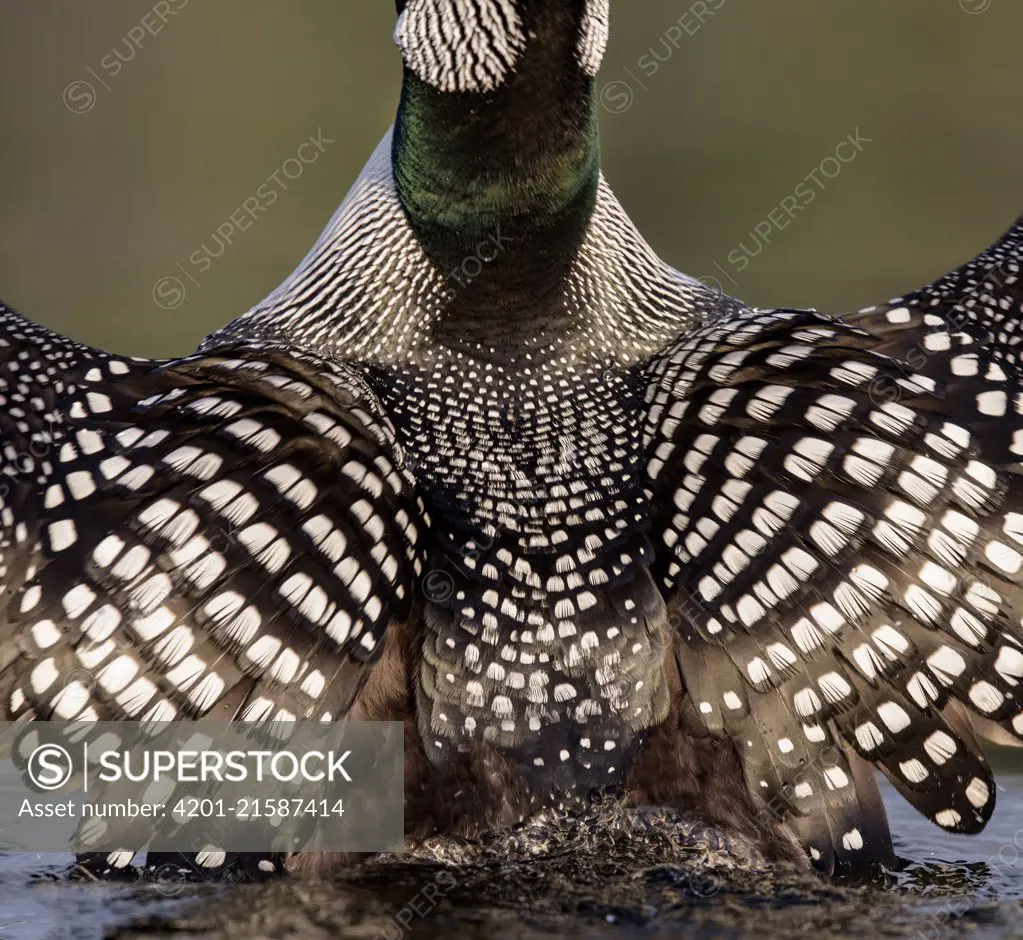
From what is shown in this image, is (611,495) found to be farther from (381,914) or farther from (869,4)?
(869,4)

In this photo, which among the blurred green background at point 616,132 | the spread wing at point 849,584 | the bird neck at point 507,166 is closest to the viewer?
the spread wing at point 849,584

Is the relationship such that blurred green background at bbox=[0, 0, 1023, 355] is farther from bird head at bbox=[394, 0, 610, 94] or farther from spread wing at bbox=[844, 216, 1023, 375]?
bird head at bbox=[394, 0, 610, 94]

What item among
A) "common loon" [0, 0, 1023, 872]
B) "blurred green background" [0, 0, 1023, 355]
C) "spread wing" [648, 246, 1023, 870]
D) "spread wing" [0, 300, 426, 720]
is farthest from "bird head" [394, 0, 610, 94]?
"blurred green background" [0, 0, 1023, 355]

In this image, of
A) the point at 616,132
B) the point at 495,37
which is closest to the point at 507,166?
the point at 495,37

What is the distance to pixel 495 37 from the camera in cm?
338

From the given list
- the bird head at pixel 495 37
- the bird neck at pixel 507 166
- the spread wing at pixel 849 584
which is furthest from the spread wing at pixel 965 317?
the bird head at pixel 495 37

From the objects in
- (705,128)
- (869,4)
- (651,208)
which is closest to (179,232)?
(651,208)

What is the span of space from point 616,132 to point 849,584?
10573mm

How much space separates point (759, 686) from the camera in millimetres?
3316

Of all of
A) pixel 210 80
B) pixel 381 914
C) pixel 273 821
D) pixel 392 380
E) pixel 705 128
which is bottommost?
pixel 381 914

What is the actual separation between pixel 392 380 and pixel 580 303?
Result: 0.47 meters

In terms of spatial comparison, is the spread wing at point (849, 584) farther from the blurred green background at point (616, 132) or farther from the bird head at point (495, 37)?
the blurred green background at point (616, 132)

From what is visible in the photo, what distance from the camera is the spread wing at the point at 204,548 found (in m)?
3.18

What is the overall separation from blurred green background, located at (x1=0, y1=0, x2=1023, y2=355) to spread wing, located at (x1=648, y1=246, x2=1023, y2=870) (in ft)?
23.6
